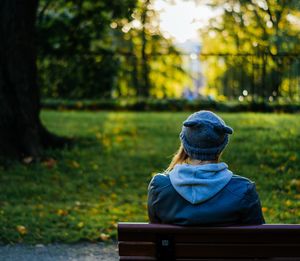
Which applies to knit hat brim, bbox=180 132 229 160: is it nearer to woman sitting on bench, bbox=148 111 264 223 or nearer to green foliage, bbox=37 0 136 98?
woman sitting on bench, bbox=148 111 264 223

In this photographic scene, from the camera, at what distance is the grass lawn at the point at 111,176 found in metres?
7.35

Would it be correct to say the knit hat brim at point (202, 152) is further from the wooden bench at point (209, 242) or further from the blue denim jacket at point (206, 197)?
the wooden bench at point (209, 242)

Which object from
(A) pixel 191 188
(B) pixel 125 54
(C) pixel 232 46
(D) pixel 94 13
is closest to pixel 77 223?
(A) pixel 191 188

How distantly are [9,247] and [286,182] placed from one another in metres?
3.75

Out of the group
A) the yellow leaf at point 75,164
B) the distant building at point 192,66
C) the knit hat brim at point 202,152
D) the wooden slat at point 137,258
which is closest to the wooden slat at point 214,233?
the wooden slat at point 137,258

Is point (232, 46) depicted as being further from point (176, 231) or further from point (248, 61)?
point (176, 231)

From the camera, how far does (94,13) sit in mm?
13727

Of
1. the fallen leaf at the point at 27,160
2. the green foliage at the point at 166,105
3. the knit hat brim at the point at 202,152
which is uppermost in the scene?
the knit hat brim at the point at 202,152

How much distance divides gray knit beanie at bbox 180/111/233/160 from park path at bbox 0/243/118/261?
2688 millimetres

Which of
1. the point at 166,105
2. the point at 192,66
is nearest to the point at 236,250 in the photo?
the point at 166,105

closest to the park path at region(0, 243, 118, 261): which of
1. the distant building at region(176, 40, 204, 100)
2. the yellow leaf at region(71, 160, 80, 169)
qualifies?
the yellow leaf at region(71, 160, 80, 169)

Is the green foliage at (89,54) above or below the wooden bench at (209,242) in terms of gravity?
above

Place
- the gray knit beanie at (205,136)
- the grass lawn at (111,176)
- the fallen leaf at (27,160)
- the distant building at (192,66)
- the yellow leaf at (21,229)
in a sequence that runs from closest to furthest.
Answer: the gray knit beanie at (205,136) → the yellow leaf at (21,229) → the grass lawn at (111,176) → the fallen leaf at (27,160) → the distant building at (192,66)

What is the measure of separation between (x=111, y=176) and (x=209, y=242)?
5889 mm
